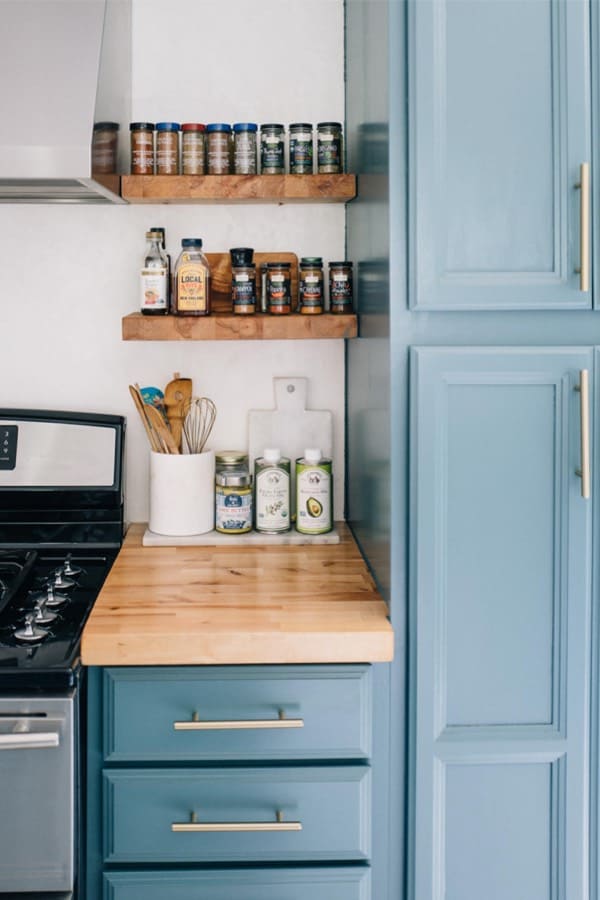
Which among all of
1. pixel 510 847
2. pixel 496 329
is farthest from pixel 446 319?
pixel 510 847

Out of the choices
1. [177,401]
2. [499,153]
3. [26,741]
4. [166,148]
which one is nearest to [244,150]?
[166,148]

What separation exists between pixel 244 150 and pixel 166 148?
0.16 m

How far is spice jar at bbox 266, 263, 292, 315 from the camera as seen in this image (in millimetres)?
2090

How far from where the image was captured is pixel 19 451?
2.17m

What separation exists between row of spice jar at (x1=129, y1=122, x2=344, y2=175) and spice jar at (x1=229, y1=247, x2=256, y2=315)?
17cm

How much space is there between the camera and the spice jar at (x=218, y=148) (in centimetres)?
206

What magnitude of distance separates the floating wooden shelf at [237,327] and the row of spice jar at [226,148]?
0.31m

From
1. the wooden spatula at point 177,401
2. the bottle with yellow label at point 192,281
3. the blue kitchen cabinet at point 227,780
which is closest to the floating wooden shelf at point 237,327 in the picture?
the bottle with yellow label at point 192,281

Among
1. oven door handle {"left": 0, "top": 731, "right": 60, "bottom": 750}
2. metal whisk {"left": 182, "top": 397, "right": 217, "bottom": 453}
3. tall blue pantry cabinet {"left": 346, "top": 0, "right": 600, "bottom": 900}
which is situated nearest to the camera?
oven door handle {"left": 0, "top": 731, "right": 60, "bottom": 750}

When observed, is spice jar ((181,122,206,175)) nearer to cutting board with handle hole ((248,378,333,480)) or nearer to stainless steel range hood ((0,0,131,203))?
stainless steel range hood ((0,0,131,203))

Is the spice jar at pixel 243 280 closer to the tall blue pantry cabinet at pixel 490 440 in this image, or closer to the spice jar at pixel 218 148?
the spice jar at pixel 218 148

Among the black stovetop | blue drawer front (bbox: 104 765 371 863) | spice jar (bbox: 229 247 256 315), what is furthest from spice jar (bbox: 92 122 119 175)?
blue drawer front (bbox: 104 765 371 863)

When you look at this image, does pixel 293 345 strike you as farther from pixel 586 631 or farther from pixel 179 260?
pixel 586 631

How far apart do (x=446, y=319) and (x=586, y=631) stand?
22.3 inches
